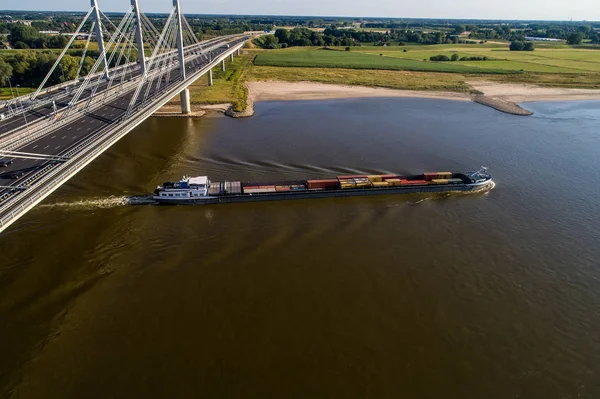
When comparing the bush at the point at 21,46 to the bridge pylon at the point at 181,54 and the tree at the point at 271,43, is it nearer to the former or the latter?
the bridge pylon at the point at 181,54

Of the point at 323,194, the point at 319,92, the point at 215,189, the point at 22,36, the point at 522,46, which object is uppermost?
the point at 522,46

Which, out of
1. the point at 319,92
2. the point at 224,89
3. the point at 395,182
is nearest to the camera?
the point at 395,182

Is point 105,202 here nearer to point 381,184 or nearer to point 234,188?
point 234,188

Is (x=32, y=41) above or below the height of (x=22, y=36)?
below

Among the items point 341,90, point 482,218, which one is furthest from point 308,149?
point 341,90

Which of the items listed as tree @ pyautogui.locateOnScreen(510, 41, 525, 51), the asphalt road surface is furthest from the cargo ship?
tree @ pyautogui.locateOnScreen(510, 41, 525, 51)

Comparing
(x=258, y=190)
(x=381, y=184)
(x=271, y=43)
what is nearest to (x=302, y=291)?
(x=258, y=190)

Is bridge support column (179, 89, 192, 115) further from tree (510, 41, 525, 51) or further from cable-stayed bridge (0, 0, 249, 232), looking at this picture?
tree (510, 41, 525, 51)
